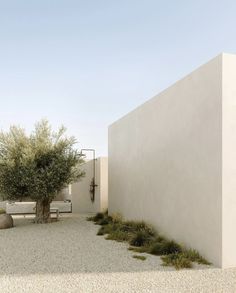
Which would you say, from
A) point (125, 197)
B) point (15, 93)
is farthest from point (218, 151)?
point (15, 93)

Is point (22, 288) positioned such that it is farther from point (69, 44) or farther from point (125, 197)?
point (69, 44)

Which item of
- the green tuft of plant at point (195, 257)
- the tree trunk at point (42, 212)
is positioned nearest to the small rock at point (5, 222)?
the tree trunk at point (42, 212)

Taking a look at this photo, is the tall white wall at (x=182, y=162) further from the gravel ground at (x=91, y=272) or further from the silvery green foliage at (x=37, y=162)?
the silvery green foliage at (x=37, y=162)

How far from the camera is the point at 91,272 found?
4879 millimetres

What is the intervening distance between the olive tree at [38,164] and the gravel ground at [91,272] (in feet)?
9.65

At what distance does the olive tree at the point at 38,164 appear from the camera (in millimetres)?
9836

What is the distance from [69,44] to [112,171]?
187 inches

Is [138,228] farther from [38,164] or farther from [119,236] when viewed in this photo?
[38,164]

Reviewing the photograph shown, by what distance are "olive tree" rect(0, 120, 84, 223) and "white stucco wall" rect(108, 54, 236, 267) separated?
95.5 inches

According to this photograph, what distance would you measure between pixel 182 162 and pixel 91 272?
294 cm

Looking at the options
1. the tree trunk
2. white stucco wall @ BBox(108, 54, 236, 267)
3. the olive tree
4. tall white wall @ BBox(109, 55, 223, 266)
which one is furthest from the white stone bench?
white stucco wall @ BBox(108, 54, 236, 267)

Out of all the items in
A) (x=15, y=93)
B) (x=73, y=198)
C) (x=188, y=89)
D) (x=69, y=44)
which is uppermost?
(x=69, y=44)

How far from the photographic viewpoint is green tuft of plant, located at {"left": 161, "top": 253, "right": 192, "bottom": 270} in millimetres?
5090

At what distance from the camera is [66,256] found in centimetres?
590
